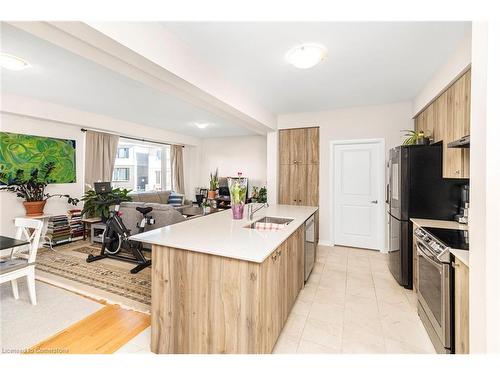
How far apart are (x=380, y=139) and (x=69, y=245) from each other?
5.87 m

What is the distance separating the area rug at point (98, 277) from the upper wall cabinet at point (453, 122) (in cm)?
339

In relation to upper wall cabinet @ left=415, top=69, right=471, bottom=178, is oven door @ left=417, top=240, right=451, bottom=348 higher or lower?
lower

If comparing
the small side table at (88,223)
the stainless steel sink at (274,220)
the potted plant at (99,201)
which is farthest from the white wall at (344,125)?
the small side table at (88,223)

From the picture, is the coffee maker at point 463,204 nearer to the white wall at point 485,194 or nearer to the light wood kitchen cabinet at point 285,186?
the white wall at point 485,194

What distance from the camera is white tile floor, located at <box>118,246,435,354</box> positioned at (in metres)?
1.79

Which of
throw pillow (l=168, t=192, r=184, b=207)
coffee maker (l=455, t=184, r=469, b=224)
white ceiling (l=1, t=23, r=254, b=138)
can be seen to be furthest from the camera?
throw pillow (l=168, t=192, r=184, b=207)

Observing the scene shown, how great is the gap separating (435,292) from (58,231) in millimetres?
5401

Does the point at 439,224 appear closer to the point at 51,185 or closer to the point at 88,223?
the point at 88,223

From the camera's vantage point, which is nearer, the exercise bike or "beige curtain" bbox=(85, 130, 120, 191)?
the exercise bike

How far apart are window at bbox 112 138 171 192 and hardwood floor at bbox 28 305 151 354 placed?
14.1ft

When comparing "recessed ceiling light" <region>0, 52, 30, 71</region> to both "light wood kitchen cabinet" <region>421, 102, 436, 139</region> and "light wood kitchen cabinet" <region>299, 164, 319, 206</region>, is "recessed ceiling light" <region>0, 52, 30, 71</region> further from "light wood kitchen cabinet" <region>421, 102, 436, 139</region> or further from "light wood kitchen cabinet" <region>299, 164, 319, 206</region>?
"light wood kitchen cabinet" <region>421, 102, 436, 139</region>

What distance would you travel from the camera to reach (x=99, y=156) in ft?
16.1

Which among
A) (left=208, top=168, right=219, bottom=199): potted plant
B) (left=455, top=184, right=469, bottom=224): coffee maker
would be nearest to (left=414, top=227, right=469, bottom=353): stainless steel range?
(left=455, top=184, right=469, bottom=224): coffee maker

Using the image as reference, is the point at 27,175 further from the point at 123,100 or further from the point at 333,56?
the point at 333,56
